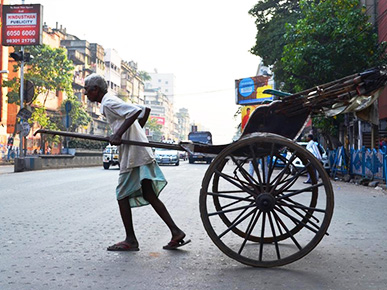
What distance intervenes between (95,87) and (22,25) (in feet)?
87.8

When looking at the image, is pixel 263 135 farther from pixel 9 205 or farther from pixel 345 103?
pixel 9 205

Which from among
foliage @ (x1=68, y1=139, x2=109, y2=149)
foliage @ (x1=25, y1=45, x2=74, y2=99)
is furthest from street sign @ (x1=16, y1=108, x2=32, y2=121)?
foliage @ (x1=25, y1=45, x2=74, y2=99)

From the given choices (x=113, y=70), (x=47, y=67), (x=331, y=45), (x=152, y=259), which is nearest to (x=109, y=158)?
(x=331, y=45)

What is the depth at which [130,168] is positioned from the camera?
4719 mm

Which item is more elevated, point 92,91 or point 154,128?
point 154,128

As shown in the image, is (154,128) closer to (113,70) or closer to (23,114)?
(113,70)

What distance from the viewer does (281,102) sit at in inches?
173

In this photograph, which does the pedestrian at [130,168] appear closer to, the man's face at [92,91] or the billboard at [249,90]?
the man's face at [92,91]

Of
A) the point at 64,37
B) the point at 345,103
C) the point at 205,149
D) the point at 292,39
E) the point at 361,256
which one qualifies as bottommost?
the point at 361,256

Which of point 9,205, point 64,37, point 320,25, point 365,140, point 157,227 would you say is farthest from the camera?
point 64,37

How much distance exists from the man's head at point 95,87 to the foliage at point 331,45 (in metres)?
16.9

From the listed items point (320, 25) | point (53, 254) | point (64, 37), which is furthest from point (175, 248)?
point (64, 37)

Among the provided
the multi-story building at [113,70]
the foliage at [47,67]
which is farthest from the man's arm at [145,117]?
the multi-story building at [113,70]

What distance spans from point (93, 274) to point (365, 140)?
25.1 m
